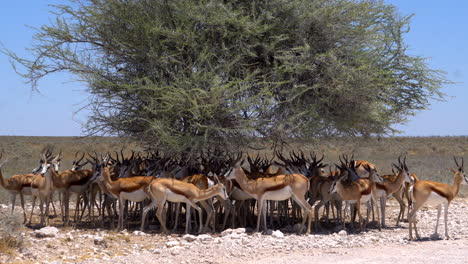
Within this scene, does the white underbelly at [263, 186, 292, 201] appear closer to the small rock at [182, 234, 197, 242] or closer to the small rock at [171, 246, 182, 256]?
the small rock at [182, 234, 197, 242]

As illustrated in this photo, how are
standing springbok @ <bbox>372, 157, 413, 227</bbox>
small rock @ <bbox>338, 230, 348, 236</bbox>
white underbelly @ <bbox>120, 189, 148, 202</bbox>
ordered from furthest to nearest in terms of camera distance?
standing springbok @ <bbox>372, 157, 413, 227</bbox> < white underbelly @ <bbox>120, 189, 148, 202</bbox> < small rock @ <bbox>338, 230, 348, 236</bbox>

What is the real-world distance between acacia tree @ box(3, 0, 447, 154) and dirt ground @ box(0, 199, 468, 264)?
2.53 meters

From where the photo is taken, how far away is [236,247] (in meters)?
11.7

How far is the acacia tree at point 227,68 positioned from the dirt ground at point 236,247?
2532 mm

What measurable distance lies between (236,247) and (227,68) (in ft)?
14.8

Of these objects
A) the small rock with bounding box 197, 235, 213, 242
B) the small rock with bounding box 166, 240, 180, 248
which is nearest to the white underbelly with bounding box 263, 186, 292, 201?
the small rock with bounding box 197, 235, 213, 242

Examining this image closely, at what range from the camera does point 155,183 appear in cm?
1334

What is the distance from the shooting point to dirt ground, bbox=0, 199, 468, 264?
35.3ft

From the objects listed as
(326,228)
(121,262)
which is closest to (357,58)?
(326,228)

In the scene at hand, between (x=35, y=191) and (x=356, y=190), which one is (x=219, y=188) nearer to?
(x=356, y=190)

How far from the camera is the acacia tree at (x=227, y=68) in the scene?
45.7 ft

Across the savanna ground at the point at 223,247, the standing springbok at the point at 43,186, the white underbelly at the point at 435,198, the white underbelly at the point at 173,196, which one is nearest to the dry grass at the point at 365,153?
the standing springbok at the point at 43,186

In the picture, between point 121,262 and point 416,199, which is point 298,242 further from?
point 121,262

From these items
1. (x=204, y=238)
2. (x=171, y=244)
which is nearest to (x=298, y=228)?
(x=204, y=238)
